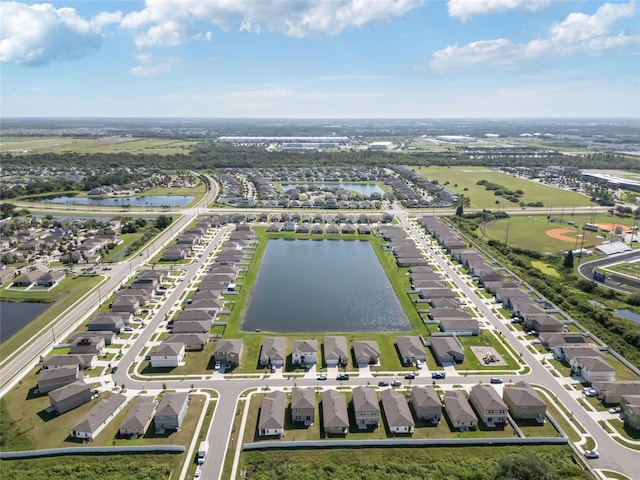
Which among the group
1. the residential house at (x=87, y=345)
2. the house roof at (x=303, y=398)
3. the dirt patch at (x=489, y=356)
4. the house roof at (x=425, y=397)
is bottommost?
the dirt patch at (x=489, y=356)

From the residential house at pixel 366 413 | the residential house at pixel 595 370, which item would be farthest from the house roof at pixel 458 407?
the residential house at pixel 595 370

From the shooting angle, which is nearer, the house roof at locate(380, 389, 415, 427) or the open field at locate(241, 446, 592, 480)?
the open field at locate(241, 446, 592, 480)

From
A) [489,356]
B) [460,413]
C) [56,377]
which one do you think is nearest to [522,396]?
[460,413]

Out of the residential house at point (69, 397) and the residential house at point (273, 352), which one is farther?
the residential house at point (273, 352)

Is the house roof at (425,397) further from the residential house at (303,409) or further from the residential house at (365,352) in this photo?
the residential house at (303,409)

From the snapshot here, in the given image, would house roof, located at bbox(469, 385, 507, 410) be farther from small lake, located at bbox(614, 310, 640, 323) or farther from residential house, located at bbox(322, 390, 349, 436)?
small lake, located at bbox(614, 310, 640, 323)

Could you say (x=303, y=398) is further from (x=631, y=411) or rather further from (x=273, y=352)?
(x=631, y=411)

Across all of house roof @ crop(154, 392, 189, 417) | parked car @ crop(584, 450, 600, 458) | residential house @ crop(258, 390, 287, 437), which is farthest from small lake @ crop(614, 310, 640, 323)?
house roof @ crop(154, 392, 189, 417)

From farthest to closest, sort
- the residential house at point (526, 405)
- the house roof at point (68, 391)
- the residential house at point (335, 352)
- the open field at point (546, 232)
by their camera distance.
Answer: the open field at point (546, 232)
the residential house at point (335, 352)
the house roof at point (68, 391)
the residential house at point (526, 405)
